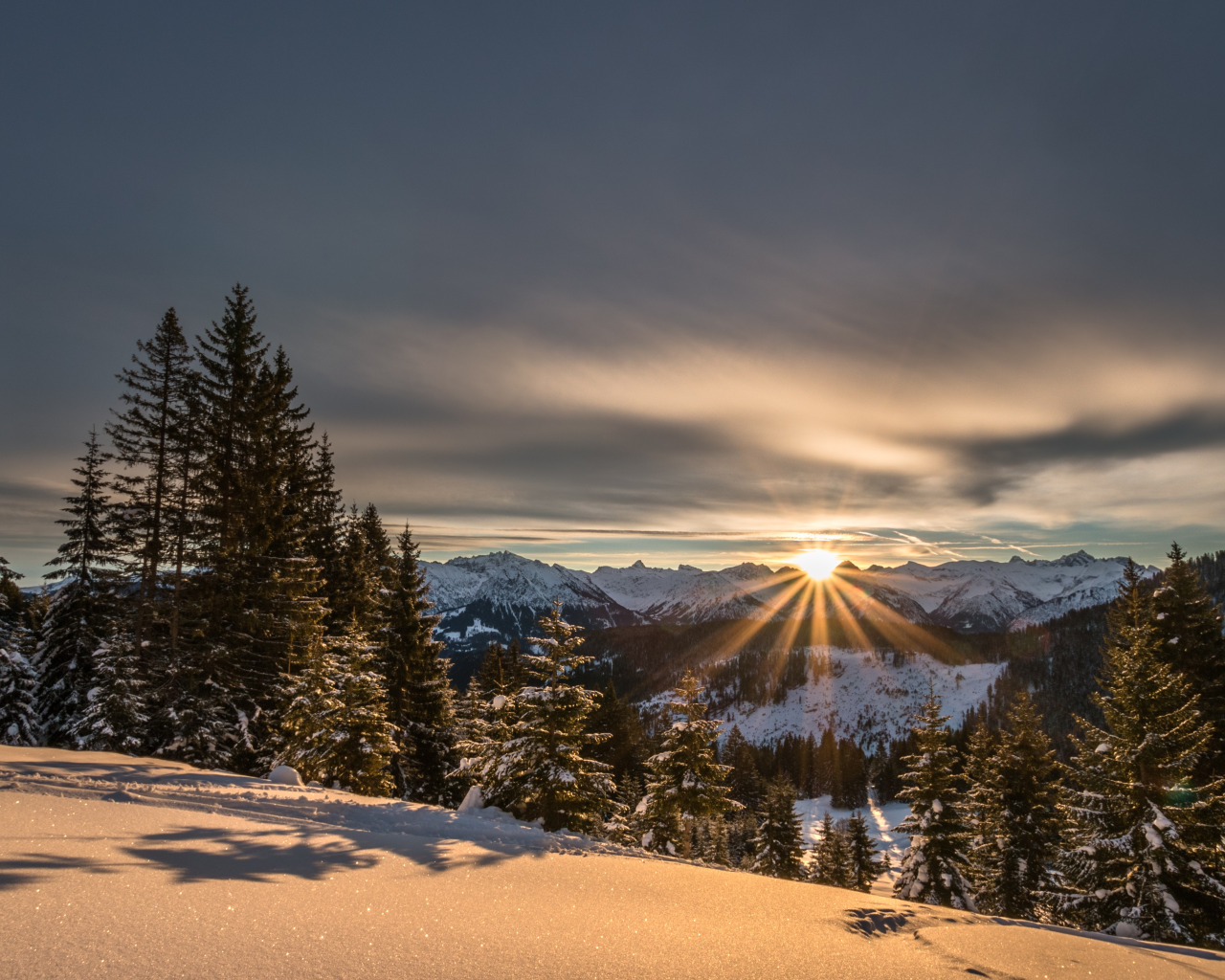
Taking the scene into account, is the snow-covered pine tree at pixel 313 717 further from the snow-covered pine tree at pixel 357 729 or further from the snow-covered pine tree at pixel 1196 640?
the snow-covered pine tree at pixel 1196 640

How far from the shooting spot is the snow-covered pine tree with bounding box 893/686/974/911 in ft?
80.0

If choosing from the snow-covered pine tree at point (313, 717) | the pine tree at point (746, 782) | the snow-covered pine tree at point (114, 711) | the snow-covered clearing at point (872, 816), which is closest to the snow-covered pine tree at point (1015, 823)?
the snow-covered pine tree at point (313, 717)

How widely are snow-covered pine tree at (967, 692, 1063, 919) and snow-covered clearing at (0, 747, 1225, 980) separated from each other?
2511 cm

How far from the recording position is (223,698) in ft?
69.2

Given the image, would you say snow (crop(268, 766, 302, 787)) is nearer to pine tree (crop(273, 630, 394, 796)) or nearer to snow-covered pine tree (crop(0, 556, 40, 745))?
pine tree (crop(273, 630, 394, 796))

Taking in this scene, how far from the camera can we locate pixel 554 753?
18.6 metres

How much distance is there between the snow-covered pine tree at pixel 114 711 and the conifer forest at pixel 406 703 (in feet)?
0.28

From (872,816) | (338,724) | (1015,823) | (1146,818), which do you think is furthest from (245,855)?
(872,816)

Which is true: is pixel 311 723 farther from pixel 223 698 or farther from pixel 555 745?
pixel 555 745

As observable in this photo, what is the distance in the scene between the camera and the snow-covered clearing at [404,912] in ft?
11.5

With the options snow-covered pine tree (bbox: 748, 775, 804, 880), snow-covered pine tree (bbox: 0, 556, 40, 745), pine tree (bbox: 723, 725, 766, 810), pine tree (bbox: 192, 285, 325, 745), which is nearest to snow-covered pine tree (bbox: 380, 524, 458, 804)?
pine tree (bbox: 192, 285, 325, 745)

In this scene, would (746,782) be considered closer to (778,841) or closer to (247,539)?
(778,841)

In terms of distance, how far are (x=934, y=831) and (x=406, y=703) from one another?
2494 centimetres

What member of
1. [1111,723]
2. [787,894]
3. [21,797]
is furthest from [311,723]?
[1111,723]
